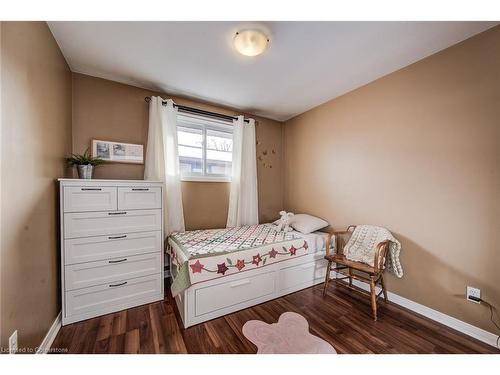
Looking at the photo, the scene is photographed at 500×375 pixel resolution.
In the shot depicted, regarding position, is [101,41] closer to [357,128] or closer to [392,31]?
[392,31]

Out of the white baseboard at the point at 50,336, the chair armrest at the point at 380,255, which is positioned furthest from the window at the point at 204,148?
the chair armrest at the point at 380,255

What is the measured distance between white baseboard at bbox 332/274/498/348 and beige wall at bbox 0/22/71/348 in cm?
298

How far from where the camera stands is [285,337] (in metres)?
1.53

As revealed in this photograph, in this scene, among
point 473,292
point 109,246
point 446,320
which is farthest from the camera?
point 109,246

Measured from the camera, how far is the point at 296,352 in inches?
54.5

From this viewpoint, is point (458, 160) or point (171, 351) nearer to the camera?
point (171, 351)

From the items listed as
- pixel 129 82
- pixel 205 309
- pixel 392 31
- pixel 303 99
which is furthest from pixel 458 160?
pixel 129 82

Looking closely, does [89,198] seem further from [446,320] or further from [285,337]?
[446,320]

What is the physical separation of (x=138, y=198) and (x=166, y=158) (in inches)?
28.1

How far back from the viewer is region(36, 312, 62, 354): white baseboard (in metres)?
1.32

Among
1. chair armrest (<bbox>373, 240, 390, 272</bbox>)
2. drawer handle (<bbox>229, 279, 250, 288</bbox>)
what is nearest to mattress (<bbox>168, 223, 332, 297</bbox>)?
drawer handle (<bbox>229, 279, 250, 288</bbox>)

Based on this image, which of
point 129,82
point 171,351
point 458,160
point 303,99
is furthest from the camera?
point 303,99

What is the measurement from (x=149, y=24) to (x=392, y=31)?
1919 mm

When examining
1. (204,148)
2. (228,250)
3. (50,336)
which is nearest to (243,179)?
(204,148)
